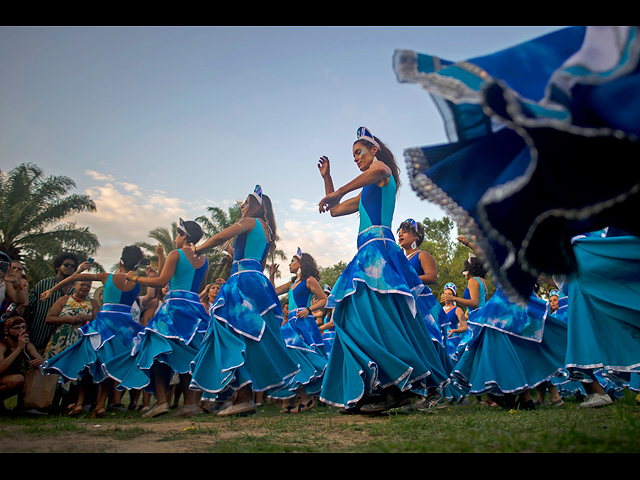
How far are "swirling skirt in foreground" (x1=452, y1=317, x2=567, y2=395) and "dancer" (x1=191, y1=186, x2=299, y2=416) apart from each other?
1891 millimetres

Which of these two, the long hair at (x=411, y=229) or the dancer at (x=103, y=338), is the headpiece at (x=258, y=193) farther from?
the dancer at (x=103, y=338)

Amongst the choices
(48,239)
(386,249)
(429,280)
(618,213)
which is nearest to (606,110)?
(618,213)

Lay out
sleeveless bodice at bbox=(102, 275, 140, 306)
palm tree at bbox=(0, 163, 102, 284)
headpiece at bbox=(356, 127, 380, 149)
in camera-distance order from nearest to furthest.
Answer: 1. headpiece at bbox=(356, 127, 380, 149)
2. sleeveless bodice at bbox=(102, 275, 140, 306)
3. palm tree at bbox=(0, 163, 102, 284)

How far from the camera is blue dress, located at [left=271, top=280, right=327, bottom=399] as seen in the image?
553 centimetres

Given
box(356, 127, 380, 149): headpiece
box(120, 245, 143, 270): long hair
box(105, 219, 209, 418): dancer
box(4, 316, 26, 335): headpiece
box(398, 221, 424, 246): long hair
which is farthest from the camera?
box(120, 245, 143, 270): long hair

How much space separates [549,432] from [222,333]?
321cm

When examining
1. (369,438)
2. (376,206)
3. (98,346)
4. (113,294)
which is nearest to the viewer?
(369,438)

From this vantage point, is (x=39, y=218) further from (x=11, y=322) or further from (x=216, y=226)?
(x=11, y=322)

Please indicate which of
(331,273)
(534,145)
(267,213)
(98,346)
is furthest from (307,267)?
(331,273)

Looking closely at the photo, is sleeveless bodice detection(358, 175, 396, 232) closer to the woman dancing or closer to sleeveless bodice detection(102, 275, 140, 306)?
the woman dancing

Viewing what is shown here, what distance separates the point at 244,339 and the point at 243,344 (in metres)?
0.15

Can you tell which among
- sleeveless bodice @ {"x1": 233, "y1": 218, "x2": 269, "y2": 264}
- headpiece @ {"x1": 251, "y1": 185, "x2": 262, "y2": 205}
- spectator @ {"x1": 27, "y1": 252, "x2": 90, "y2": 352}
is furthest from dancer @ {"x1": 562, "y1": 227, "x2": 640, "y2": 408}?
spectator @ {"x1": 27, "y1": 252, "x2": 90, "y2": 352}

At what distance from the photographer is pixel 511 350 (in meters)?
4.22

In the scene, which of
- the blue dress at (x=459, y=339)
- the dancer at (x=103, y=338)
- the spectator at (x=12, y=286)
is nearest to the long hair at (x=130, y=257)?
the dancer at (x=103, y=338)
